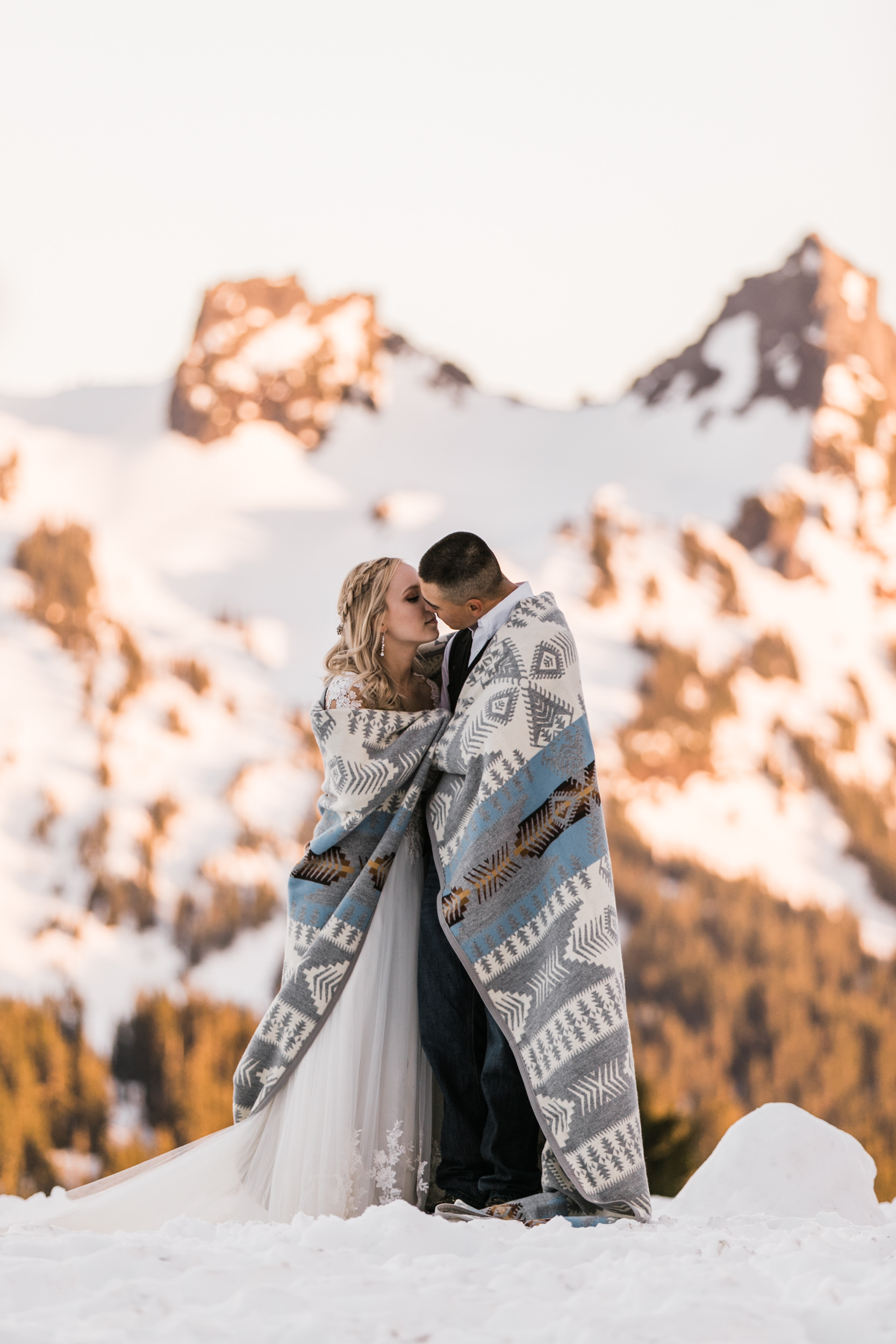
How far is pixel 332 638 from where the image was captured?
59.9 ft

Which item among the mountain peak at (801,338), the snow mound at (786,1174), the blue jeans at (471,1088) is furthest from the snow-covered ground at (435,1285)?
the mountain peak at (801,338)

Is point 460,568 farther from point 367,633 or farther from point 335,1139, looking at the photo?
point 335,1139

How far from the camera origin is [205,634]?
60.8 feet

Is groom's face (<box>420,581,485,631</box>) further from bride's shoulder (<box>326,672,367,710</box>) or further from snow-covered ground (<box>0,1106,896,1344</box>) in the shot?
snow-covered ground (<box>0,1106,896,1344</box>)

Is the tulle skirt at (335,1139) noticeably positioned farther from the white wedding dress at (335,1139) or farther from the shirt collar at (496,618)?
the shirt collar at (496,618)

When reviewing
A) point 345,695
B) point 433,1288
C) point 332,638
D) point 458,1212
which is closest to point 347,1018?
point 458,1212

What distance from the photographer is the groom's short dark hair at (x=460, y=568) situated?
2.99 metres

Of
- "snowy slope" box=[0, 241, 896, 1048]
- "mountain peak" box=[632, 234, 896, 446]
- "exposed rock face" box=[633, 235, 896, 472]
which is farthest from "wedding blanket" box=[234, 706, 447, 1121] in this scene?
"mountain peak" box=[632, 234, 896, 446]

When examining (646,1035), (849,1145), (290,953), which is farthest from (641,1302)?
(646,1035)

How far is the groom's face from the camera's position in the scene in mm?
3020

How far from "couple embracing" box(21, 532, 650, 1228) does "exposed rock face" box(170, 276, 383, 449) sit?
18.4 metres

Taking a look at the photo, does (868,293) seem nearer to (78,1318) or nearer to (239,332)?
(239,332)

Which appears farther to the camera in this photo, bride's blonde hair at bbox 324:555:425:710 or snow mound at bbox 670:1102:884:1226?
snow mound at bbox 670:1102:884:1226

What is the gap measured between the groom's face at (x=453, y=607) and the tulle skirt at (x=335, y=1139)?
71 centimetres
